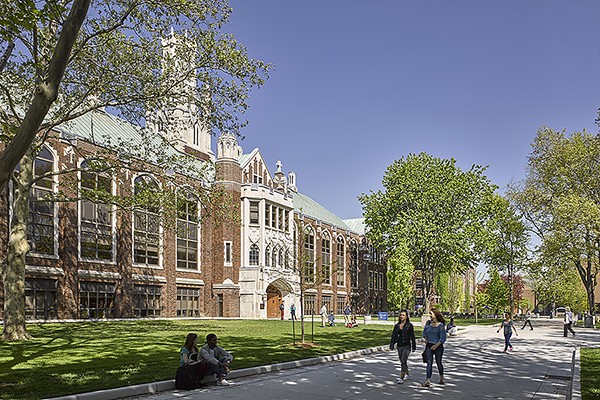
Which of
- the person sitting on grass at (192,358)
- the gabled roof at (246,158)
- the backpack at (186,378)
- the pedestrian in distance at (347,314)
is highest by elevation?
the gabled roof at (246,158)

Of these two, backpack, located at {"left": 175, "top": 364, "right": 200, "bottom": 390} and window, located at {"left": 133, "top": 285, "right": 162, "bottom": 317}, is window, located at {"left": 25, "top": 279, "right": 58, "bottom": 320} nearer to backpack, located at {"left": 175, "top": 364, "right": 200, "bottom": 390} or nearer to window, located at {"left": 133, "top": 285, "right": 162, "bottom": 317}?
window, located at {"left": 133, "top": 285, "right": 162, "bottom": 317}

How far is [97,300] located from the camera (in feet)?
129

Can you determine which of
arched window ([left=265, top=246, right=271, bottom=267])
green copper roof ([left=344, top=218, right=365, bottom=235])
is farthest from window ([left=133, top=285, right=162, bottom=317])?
green copper roof ([left=344, top=218, right=365, bottom=235])

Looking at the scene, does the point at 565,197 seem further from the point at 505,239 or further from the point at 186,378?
the point at 186,378

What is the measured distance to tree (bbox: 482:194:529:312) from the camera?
54000mm

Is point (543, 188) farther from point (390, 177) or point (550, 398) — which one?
point (550, 398)

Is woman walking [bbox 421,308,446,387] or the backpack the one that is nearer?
the backpack

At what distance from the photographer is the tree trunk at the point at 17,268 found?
21328mm

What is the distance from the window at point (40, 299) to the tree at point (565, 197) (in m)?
34.5

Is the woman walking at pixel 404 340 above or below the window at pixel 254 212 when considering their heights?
below

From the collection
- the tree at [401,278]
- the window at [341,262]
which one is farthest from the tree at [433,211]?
the window at [341,262]

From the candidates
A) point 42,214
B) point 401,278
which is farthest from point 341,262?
point 42,214

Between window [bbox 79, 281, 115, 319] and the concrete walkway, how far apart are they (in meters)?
24.2

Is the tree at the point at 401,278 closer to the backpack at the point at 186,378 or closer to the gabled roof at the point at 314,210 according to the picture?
the gabled roof at the point at 314,210
